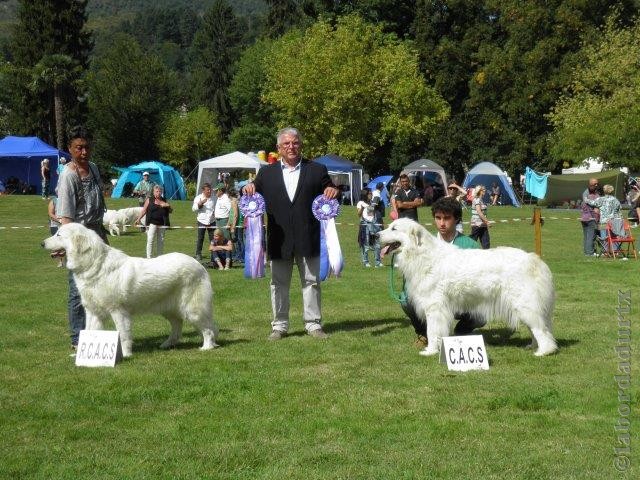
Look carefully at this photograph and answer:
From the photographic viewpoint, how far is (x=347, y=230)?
25297mm

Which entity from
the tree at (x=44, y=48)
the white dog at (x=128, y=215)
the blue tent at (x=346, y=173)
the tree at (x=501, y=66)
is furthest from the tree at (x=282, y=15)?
the white dog at (x=128, y=215)

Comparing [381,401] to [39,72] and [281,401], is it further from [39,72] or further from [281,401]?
[39,72]

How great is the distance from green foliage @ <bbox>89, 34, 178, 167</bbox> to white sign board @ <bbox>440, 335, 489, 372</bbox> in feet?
193

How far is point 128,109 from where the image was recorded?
62.9 metres

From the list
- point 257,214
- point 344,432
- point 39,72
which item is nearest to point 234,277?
point 257,214

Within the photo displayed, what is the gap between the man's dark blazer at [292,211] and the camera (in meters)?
8.15

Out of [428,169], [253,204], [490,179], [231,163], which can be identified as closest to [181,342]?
[253,204]

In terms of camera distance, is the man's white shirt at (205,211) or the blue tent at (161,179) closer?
the man's white shirt at (205,211)

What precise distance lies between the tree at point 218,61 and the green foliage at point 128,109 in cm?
782

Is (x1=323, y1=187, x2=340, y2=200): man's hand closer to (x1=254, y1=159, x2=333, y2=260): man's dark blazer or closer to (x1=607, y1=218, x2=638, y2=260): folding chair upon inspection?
(x1=254, y1=159, x2=333, y2=260): man's dark blazer

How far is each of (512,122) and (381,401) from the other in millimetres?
44846

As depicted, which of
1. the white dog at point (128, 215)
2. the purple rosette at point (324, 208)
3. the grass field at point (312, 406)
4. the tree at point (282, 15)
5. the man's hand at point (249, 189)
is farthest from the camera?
the tree at point (282, 15)

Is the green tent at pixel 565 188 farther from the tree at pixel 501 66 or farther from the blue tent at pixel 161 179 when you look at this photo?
the blue tent at pixel 161 179

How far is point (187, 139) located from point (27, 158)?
22333 mm
